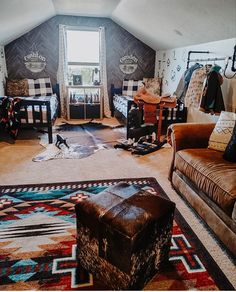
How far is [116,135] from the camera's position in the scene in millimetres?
4500

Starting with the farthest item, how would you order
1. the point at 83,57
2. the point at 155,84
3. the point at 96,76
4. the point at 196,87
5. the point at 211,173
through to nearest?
1. the point at 96,76
2. the point at 83,57
3. the point at 155,84
4. the point at 196,87
5. the point at 211,173

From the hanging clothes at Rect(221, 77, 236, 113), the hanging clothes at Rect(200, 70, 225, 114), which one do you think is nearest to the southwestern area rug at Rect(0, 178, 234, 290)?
the hanging clothes at Rect(200, 70, 225, 114)

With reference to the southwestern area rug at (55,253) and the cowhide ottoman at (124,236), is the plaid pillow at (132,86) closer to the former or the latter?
the southwestern area rug at (55,253)

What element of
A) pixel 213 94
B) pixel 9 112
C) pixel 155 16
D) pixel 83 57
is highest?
pixel 155 16

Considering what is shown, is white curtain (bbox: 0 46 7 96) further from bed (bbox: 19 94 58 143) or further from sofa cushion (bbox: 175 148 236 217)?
sofa cushion (bbox: 175 148 236 217)

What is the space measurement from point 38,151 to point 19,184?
108cm

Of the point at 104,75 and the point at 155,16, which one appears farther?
the point at 104,75

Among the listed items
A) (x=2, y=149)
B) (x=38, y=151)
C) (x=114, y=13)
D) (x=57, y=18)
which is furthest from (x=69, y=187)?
(x=57, y=18)

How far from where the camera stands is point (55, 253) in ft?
5.31

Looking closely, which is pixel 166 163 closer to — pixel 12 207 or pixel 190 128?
pixel 190 128

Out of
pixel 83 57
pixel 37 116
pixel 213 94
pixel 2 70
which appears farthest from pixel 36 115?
pixel 213 94

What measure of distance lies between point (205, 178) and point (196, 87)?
1.98m

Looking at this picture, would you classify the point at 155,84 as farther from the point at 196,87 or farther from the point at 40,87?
the point at 40,87

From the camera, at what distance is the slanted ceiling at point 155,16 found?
9.54 ft
